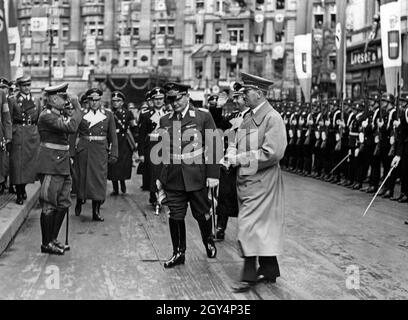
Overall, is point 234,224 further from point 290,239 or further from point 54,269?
point 54,269

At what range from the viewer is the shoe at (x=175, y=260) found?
22.1ft

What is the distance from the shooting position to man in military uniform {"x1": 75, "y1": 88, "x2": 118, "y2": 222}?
988 cm

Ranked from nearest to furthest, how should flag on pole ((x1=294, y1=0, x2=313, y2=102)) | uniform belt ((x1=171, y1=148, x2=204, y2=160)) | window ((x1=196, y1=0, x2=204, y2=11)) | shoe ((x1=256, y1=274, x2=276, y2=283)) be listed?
shoe ((x1=256, y1=274, x2=276, y2=283))
uniform belt ((x1=171, y1=148, x2=204, y2=160))
flag on pole ((x1=294, y1=0, x2=313, y2=102))
window ((x1=196, y1=0, x2=204, y2=11))

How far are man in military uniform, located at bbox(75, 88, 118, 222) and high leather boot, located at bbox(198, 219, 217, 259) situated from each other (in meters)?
3.07

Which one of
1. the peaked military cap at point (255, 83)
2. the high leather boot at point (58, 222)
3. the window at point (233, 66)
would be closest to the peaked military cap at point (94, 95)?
the high leather boot at point (58, 222)

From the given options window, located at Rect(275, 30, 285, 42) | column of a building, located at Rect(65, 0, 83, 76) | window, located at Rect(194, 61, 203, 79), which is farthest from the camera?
column of a building, located at Rect(65, 0, 83, 76)

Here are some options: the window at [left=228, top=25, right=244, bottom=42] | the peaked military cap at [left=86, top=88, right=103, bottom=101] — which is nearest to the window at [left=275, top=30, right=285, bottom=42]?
the window at [left=228, top=25, right=244, bottom=42]

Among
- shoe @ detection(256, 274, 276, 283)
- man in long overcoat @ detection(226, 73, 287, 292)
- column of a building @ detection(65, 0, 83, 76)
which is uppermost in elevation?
column of a building @ detection(65, 0, 83, 76)

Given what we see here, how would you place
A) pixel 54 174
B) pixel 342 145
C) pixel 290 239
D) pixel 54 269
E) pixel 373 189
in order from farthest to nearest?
pixel 342 145 → pixel 373 189 → pixel 290 239 → pixel 54 174 → pixel 54 269

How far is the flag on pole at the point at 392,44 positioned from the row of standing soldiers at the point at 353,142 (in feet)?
1.59

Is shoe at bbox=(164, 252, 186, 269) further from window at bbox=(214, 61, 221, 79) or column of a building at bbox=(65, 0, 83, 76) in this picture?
column of a building at bbox=(65, 0, 83, 76)

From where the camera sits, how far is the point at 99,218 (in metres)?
9.92

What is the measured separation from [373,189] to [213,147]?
822cm
